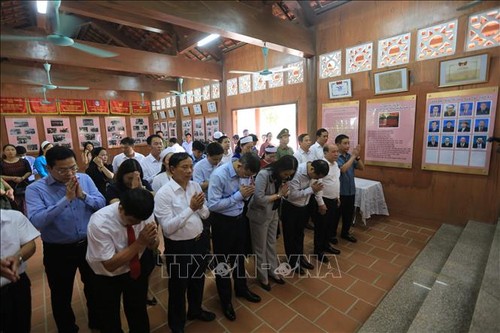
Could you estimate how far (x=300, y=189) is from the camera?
2613mm

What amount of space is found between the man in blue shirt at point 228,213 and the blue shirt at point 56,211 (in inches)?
A: 34.4

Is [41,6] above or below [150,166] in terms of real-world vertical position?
above

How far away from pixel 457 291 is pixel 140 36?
6.30 meters

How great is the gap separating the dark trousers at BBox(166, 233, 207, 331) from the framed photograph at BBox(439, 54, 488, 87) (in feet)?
13.6

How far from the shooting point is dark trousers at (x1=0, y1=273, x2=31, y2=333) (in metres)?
1.33

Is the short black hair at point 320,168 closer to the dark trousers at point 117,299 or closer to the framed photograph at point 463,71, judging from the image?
the dark trousers at point 117,299

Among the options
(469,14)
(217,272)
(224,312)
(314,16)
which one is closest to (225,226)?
(217,272)

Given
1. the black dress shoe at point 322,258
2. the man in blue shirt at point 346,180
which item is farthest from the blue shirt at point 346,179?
the black dress shoe at point 322,258

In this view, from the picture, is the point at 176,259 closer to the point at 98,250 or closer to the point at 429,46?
the point at 98,250

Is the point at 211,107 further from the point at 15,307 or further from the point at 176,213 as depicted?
the point at 15,307

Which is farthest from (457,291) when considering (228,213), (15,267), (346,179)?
(15,267)

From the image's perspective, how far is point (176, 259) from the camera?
1.77 m

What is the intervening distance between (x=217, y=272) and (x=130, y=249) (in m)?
0.95

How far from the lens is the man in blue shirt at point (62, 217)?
61.1 inches
